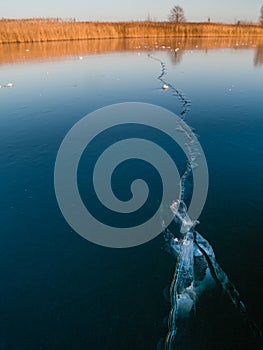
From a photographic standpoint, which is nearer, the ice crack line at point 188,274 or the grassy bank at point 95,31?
the ice crack line at point 188,274

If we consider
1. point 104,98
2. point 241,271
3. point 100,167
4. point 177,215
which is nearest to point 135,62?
point 104,98

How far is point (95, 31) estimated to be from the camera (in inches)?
1199

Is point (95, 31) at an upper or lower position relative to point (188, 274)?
upper

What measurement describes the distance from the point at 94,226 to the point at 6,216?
4.31 ft

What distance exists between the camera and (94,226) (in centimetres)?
353

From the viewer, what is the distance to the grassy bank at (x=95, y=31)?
26.1 m

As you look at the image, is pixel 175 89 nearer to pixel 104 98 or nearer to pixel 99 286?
pixel 104 98

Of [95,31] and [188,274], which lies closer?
[188,274]

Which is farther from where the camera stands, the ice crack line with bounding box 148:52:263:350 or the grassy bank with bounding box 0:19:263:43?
the grassy bank with bounding box 0:19:263:43

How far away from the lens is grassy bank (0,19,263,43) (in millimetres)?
26078

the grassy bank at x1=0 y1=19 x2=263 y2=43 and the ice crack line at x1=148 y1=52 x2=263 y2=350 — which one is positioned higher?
the grassy bank at x1=0 y1=19 x2=263 y2=43

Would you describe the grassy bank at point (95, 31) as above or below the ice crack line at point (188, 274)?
above

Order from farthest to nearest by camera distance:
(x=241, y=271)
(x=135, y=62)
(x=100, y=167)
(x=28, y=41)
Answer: (x=28, y=41) → (x=135, y=62) → (x=100, y=167) → (x=241, y=271)

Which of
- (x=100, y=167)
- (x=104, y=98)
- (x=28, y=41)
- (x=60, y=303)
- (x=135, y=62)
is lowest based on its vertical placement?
(x=60, y=303)
